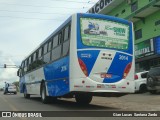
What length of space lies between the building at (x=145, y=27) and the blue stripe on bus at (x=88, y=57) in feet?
61.7

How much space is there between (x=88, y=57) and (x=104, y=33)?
1281 mm

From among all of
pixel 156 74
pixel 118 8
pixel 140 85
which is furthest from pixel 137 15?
pixel 156 74

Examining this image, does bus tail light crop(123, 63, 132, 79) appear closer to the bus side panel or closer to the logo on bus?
the logo on bus

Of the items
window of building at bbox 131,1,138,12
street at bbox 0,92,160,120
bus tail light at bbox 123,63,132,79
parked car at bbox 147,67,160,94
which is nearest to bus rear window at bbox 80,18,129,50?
bus tail light at bbox 123,63,132,79

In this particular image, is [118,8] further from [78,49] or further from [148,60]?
[78,49]

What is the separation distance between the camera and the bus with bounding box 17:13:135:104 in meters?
14.0

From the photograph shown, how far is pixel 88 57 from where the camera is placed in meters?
14.2

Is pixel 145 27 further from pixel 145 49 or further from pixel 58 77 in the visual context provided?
pixel 58 77

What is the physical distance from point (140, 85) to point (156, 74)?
3.31 m

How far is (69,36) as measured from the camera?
1455 cm

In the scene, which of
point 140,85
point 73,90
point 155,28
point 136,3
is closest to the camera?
point 73,90

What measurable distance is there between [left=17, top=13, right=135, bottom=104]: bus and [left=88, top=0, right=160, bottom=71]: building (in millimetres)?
17772

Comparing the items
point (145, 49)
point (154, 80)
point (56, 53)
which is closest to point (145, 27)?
point (145, 49)

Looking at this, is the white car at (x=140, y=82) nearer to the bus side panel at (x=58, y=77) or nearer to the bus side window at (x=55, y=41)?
the bus side panel at (x=58, y=77)
